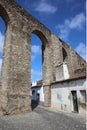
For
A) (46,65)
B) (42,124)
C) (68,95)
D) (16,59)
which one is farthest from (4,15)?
(42,124)

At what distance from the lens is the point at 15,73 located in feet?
28.0

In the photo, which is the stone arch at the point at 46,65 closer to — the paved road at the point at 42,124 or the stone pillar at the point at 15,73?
the stone pillar at the point at 15,73

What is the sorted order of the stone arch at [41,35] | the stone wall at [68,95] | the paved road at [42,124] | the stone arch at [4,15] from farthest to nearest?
1. the stone arch at [41,35]
2. the stone arch at [4,15]
3. the stone wall at [68,95]
4. the paved road at [42,124]

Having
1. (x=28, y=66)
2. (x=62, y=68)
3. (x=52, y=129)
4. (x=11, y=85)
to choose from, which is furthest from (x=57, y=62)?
(x=52, y=129)

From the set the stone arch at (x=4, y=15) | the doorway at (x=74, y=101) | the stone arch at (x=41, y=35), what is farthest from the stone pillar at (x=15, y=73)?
A: the doorway at (x=74, y=101)

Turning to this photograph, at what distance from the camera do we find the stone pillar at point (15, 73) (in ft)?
26.2

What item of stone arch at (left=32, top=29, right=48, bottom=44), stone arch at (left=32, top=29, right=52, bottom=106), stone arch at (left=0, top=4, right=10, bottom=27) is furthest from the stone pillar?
stone arch at (left=32, top=29, right=52, bottom=106)

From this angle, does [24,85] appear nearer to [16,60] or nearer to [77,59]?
[16,60]

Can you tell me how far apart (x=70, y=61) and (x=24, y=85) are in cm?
786

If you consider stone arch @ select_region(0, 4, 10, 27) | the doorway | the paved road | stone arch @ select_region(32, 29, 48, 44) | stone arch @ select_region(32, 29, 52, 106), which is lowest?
the paved road

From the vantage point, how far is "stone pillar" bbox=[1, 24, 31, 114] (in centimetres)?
→ 797

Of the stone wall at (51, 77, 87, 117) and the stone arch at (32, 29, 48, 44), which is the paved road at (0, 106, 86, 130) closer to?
the stone wall at (51, 77, 87, 117)

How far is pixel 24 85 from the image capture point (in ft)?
29.3

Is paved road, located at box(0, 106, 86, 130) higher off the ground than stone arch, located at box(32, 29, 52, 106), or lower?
lower
